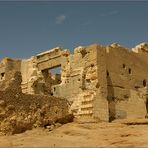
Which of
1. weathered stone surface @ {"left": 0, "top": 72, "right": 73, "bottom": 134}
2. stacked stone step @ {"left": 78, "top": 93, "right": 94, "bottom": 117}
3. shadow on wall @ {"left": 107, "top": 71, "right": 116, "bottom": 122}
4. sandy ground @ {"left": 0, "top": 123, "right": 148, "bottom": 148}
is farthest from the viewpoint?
shadow on wall @ {"left": 107, "top": 71, "right": 116, "bottom": 122}

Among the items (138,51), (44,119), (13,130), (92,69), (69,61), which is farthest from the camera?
(138,51)

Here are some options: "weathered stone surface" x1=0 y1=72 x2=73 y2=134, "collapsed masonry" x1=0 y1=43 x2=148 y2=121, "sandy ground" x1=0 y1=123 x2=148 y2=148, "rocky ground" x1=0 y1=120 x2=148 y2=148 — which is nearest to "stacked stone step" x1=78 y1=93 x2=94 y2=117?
"collapsed masonry" x1=0 y1=43 x2=148 y2=121

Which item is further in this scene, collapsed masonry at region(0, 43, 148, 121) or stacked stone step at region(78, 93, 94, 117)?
collapsed masonry at region(0, 43, 148, 121)

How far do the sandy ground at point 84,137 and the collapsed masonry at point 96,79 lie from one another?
2355 millimetres

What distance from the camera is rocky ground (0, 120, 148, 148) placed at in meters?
15.2

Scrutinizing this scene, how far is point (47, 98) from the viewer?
755 inches

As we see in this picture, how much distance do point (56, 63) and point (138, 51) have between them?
520 centimetres

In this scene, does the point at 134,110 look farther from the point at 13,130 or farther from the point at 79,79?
the point at 13,130

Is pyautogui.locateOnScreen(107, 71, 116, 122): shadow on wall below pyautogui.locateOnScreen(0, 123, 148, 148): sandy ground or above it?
above

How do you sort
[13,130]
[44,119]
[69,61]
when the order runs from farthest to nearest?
[69,61], [44,119], [13,130]

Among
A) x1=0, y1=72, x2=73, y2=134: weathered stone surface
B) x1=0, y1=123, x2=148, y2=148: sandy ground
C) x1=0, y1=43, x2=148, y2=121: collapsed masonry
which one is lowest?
x1=0, y1=123, x2=148, y2=148: sandy ground

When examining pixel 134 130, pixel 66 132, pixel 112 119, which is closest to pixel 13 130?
pixel 66 132

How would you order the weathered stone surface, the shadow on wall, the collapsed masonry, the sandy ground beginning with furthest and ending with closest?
1. the shadow on wall
2. the collapsed masonry
3. the weathered stone surface
4. the sandy ground

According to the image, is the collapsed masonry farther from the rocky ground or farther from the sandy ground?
the sandy ground
